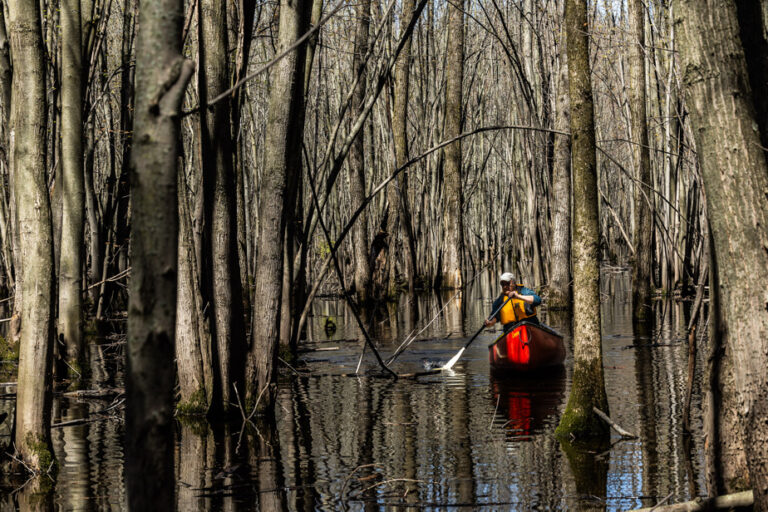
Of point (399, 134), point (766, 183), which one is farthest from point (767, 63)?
point (399, 134)

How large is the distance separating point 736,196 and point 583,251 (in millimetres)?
2356

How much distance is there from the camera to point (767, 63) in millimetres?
4023

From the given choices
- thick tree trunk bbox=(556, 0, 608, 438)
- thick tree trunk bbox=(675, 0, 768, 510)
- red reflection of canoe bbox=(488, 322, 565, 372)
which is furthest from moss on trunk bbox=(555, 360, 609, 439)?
red reflection of canoe bbox=(488, 322, 565, 372)

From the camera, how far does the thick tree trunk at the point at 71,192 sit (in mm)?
9359

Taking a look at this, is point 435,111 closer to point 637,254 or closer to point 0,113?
point 637,254

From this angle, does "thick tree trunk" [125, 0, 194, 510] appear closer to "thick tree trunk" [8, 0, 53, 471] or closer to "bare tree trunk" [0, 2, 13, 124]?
"thick tree trunk" [8, 0, 53, 471]

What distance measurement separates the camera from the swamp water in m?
5.29

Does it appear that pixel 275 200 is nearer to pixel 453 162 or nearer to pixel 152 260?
pixel 152 260

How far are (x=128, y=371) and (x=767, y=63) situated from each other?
320 centimetres

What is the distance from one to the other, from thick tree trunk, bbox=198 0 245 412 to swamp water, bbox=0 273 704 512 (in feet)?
1.90

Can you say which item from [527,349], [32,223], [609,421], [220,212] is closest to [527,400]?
[527,349]

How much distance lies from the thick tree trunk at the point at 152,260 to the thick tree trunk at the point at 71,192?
761cm

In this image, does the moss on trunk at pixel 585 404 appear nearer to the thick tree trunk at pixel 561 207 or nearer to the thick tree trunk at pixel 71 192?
the thick tree trunk at pixel 71 192

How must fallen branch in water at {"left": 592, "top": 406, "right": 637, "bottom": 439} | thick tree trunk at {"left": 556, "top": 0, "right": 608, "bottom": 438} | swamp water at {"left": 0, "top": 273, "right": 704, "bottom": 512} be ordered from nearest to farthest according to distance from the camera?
swamp water at {"left": 0, "top": 273, "right": 704, "bottom": 512}
fallen branch in water at {"left": 592, "top": 406, "right": 637, "bottom": 439}
thick tree trunk at {"left": 556, "top": 0, "right": 608, "bottom": 438}
